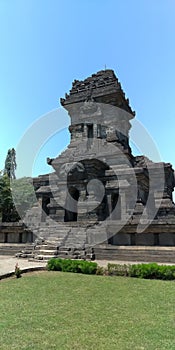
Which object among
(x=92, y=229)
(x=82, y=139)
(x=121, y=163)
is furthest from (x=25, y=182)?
(x=92, y=229)

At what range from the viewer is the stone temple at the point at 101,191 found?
49.6 ft

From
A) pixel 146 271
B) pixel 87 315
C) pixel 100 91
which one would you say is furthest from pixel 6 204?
pixel 87 315

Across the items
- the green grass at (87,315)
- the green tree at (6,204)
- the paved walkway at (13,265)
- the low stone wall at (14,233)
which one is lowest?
the paved walkway at (13,265)

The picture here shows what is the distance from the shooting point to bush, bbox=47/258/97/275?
10612 mm

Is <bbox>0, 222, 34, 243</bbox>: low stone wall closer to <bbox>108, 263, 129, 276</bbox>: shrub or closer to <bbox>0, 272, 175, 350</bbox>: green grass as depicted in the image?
<bbox>108, 263, 129, 276</bbox>: shrub

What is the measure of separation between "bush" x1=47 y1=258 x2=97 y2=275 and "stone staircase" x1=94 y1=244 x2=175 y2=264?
3.96m

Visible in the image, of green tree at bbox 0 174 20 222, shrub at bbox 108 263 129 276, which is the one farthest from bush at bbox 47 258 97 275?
green tree at bbox 0 174 20 222

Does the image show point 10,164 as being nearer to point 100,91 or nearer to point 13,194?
point 13,194

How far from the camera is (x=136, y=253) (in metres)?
14.3

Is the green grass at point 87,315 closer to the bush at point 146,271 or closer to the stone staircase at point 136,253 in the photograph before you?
the bush at point 146,271

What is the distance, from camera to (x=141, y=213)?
688 inches

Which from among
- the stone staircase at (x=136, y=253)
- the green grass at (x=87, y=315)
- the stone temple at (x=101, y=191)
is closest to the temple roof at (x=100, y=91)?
the stone temple at (x=101, y=191)

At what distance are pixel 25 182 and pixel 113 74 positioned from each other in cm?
2617

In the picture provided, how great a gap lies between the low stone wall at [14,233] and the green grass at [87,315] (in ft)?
31.2
